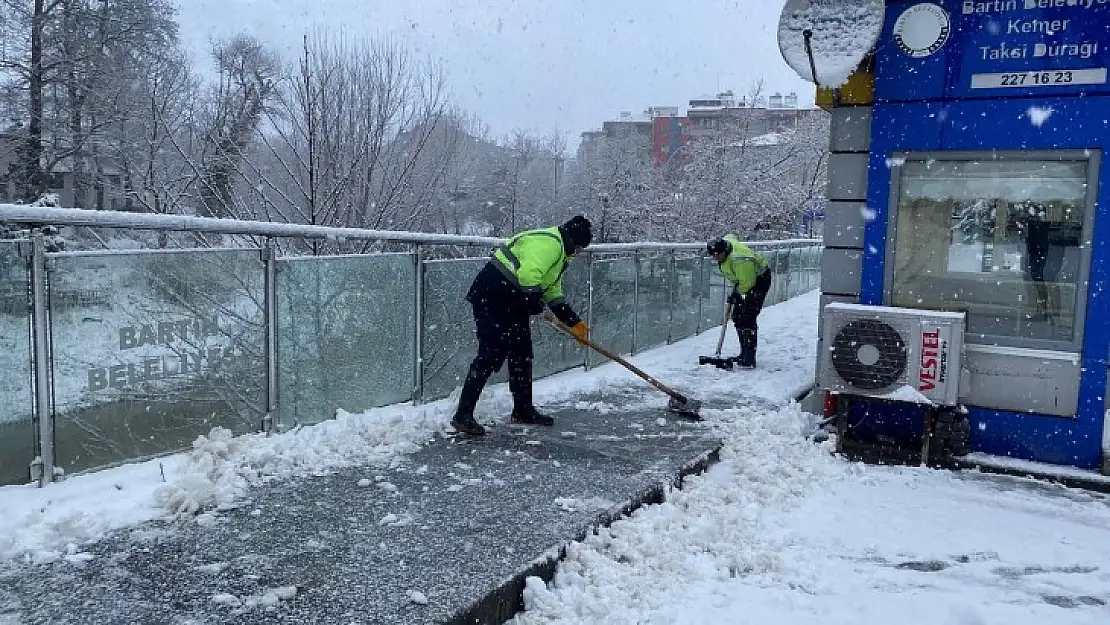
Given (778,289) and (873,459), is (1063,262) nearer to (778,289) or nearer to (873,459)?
(873,459)

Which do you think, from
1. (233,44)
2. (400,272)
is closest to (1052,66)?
(400,272)

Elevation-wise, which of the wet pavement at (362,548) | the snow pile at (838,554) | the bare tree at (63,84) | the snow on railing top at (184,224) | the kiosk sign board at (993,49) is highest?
the bare tree at (63,84)

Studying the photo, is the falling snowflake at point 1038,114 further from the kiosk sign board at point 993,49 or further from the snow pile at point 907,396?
the snow pile at point 907,396

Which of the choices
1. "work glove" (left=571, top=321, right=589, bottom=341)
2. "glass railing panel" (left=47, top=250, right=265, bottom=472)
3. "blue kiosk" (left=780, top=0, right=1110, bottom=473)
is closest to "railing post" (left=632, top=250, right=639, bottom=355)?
"blue kiosk" (left=780, top=0, right=1110, bottom=473)

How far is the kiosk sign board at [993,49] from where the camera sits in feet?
18.1

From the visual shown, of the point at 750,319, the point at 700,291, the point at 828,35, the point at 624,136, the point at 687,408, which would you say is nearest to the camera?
the point at 828,35

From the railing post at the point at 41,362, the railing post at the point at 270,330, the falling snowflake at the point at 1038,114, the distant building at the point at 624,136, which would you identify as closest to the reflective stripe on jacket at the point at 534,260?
the railing post at the point at 270,330

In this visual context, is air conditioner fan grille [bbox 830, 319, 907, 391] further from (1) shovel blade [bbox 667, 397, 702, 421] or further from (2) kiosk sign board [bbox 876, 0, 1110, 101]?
(2) kiosk sign board [bbox 876, 0, 1110, 101]

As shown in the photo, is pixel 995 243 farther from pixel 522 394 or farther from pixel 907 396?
pixel 522 394

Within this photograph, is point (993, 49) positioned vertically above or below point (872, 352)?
above

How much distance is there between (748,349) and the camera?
9570 mm

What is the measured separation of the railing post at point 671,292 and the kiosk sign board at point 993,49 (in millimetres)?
4769

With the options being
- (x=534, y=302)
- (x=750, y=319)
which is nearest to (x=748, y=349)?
(x=750, y=319)

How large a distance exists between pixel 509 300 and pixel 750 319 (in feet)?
15.9
